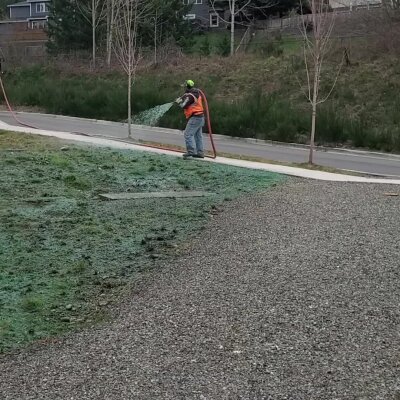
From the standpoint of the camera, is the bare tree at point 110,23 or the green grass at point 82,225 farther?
the bare tree at point 110,23

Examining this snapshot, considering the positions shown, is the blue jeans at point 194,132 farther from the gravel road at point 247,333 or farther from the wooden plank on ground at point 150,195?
the gravel road at point 247,333

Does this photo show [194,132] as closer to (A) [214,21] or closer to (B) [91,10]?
(B) [91,10]

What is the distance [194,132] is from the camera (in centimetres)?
1399

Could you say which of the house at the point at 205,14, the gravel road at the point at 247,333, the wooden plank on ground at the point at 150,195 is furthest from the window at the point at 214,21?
the gravel road at the point at 247,333

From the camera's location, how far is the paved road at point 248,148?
1834 centimetres

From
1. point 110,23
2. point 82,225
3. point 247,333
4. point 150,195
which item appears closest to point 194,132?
point 150,195

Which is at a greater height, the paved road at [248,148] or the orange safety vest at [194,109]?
the orange safety vest at [194,109]

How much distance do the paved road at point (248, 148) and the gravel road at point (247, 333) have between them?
1064 cm

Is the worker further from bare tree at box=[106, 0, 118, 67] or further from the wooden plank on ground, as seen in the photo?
bare tree at box=[106, 0, 118, 67]

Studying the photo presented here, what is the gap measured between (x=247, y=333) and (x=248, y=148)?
60.0 feet

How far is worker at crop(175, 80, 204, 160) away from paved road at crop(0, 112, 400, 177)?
5129 mm

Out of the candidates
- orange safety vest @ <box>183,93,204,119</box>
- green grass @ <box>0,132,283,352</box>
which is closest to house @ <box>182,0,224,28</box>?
orange safety vest @ <box>183,93,204,119</box>

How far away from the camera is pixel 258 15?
54062 millimetres

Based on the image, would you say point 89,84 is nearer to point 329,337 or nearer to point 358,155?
point 358,155
